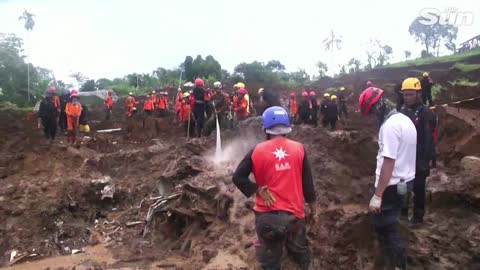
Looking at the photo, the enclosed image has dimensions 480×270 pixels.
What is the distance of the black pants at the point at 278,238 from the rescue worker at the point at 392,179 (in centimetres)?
74

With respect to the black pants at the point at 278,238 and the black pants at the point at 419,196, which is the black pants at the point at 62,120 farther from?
the black pants at the point at 278,238

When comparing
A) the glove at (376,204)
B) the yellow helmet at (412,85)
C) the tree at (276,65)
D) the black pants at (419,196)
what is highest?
the tree at (276,65)

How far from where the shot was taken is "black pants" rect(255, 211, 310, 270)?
12.9 ft

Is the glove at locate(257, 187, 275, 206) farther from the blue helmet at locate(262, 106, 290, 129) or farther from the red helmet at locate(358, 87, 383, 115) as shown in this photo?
the red helmet at locate(358, 87, 383, 115)

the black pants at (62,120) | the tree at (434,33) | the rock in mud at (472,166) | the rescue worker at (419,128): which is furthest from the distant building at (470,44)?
the rescue worker at (419,128)

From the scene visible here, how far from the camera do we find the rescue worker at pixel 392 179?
4227 millimetres

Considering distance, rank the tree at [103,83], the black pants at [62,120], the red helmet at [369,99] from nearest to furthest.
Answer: the red helmet at [369,99] → the black pants at [62,120] → the tree at [103,83]

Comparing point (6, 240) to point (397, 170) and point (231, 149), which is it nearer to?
point (231, 149)

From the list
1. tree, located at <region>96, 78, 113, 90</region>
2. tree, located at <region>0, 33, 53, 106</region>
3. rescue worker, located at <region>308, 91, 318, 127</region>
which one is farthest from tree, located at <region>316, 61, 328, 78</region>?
rescue worker, located at <region>308, 91, 318, 127</region>

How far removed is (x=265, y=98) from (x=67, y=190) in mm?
4443

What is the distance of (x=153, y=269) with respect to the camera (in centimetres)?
621

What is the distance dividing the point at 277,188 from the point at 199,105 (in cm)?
887

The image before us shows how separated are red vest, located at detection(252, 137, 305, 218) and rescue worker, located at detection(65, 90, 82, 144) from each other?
10497 mm

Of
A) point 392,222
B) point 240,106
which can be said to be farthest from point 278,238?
point 240,106
